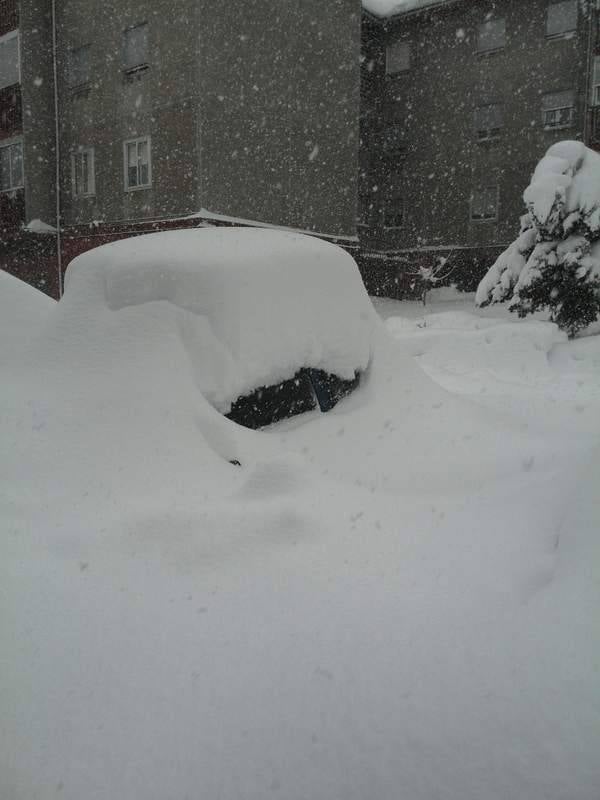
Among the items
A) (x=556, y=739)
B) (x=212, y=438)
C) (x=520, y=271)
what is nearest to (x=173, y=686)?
(x=556, y=739)

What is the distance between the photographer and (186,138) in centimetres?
1431

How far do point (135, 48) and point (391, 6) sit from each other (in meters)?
11.1

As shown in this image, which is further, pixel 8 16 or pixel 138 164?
pixel 8 16

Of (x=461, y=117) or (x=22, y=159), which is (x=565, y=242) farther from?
(x=22, y=159)

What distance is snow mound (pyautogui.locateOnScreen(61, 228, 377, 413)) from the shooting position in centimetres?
368

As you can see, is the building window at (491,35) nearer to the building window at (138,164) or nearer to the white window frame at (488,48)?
the white window frame at (488,48)

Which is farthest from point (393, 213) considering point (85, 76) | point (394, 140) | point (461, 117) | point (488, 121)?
point (85, 76)

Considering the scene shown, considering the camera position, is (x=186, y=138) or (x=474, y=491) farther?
(x=186, y=138)

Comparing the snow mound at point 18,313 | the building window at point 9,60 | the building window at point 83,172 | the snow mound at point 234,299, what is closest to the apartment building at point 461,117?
the building window at point 83,172

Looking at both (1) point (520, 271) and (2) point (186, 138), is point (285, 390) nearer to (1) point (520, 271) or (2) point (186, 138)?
(1) point (520, 271)

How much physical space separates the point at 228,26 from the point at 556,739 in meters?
15.8

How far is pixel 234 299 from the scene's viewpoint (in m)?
3.76

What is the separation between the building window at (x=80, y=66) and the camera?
1642 cm

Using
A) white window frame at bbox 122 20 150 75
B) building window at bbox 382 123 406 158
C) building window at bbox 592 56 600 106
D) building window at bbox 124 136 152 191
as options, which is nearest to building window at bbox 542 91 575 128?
building window at bbox 592 56 600 106
